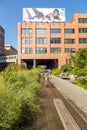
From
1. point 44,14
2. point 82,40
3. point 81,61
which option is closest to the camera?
point 81,61

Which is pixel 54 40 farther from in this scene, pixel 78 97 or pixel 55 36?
pixel 78 97

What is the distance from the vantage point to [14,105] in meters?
7.82

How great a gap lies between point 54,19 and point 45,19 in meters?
2.91

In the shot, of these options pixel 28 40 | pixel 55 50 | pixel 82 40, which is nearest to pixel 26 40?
pixel 28 40

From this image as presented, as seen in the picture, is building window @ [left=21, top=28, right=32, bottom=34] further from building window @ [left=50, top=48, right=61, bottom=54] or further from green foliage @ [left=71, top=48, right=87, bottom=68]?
green foliage @ [left=71, top=48, right=87, bottom=68]

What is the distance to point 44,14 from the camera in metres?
94.2

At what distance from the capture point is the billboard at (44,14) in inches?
3716

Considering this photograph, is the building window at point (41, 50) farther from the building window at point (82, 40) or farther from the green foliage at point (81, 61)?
the green foliage at point (81, 61)

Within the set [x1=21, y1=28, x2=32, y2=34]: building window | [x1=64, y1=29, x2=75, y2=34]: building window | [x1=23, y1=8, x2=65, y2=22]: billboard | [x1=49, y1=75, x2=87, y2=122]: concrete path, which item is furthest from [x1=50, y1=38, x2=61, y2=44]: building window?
[x1=49, y1=75, x2=87, y2=122]: concrete path

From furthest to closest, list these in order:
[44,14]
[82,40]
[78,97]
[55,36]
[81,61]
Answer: [55,36] → [82,40] → [44,14] → [81,61] → [78,97]

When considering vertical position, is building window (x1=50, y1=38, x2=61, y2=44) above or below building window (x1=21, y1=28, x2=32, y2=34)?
below

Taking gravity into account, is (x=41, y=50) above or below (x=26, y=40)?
below

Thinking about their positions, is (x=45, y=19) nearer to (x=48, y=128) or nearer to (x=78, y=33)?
(x=78, y=33)

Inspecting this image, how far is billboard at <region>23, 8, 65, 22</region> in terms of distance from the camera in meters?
94.4
